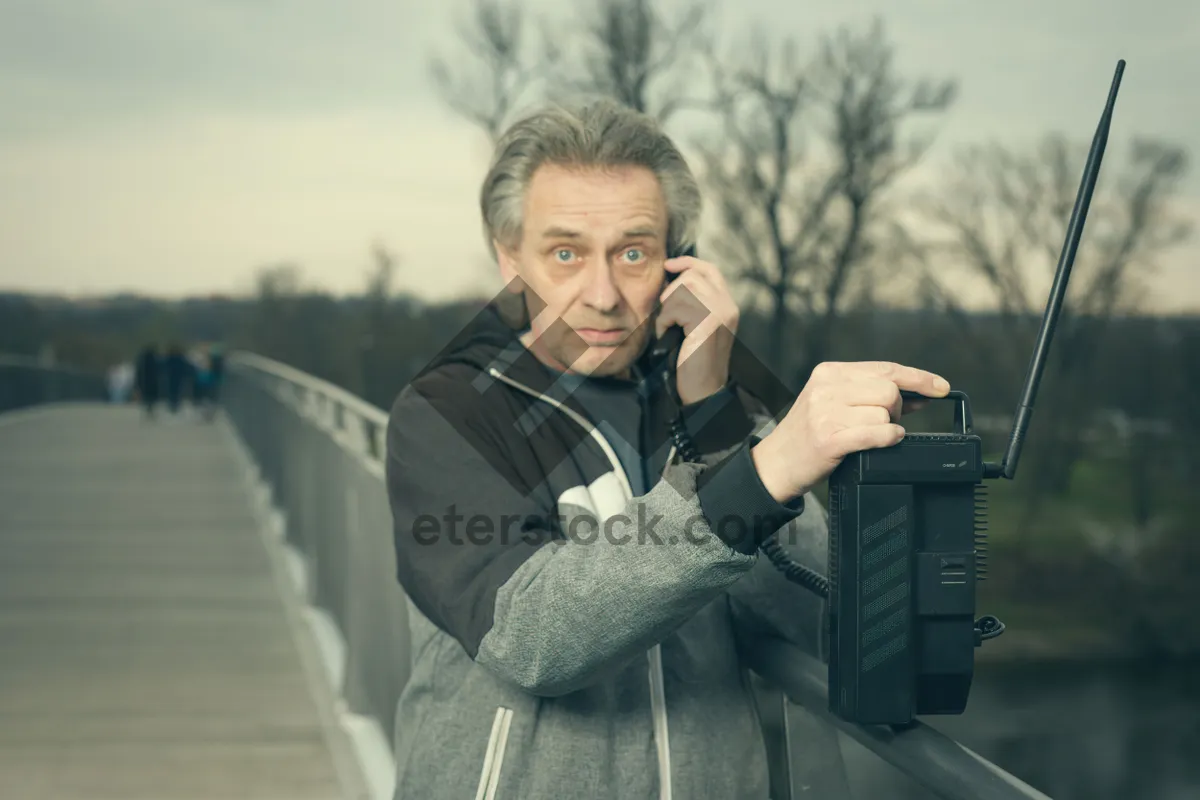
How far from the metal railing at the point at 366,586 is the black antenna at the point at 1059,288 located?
0.31 meters

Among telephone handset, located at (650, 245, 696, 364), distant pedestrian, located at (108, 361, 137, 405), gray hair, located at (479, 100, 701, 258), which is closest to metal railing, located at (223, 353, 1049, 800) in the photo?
telephone handset, located at (650, 245, 696, 364)

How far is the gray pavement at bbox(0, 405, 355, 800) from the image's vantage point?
571 centimetres

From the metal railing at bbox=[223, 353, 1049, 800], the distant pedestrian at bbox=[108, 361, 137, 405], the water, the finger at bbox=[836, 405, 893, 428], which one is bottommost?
the water

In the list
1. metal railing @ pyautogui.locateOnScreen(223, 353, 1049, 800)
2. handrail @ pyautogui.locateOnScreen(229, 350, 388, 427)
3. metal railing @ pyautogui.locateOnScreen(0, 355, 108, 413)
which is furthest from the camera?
metal railing @ pyautogui.locateOnScreen(0, 355, 108, 413)

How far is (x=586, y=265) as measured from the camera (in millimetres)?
2199

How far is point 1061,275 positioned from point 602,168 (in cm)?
82

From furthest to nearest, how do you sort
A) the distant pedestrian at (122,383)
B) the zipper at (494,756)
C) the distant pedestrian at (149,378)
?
1. the distant pedestrian at (122,383)
2. the distant pedestrian at (149,378)
3. the zipper at (494,756)

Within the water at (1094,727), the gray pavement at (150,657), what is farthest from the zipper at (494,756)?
the water at (1094,727)

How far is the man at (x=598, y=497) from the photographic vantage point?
1567mm

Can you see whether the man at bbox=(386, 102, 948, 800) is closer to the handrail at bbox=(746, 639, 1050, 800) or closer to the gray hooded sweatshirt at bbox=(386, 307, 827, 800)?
the gray hooded sweatshirt at bbox=(386, 307, 827, 800)

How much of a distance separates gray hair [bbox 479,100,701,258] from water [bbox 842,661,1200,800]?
134 feet

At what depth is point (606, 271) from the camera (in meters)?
2.20

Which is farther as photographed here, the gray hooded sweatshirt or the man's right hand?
the gray hooded sweatshirt

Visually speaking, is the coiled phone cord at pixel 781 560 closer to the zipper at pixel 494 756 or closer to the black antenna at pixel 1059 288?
the zipper at pixel 494 756
